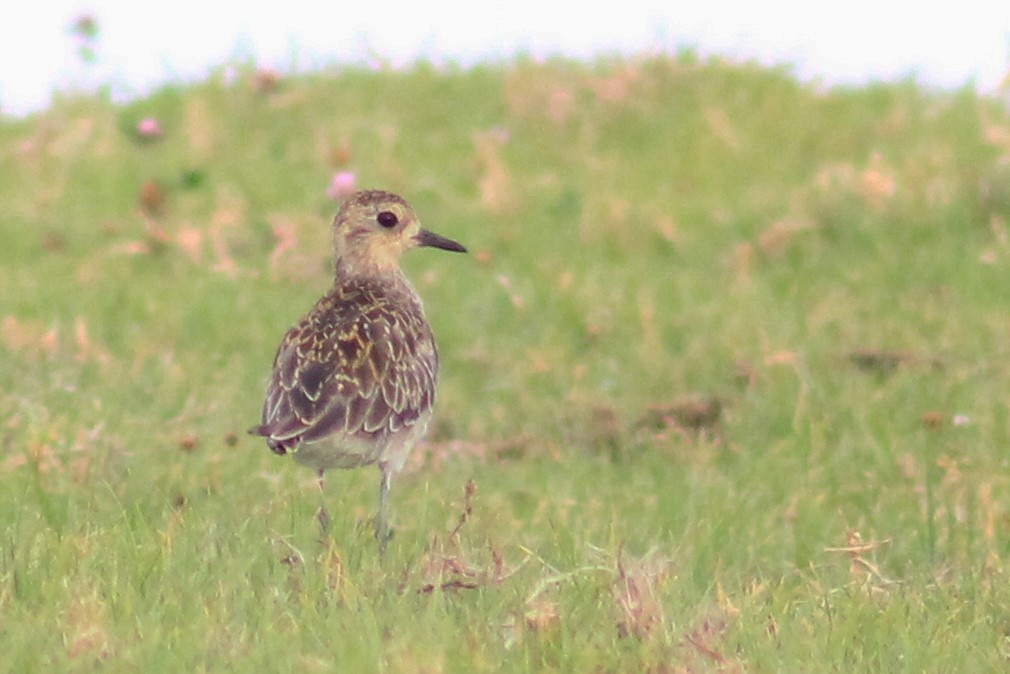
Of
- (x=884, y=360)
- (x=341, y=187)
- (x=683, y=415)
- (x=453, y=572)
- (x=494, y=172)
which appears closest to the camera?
(x=453, y=572)

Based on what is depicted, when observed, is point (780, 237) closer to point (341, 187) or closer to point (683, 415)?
point (683, 415)

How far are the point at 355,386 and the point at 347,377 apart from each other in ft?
0.18

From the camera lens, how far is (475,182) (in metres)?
14.4

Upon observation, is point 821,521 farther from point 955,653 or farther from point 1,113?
point 1,113

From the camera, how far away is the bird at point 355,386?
670 cm

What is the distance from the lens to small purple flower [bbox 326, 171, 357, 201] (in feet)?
43.8

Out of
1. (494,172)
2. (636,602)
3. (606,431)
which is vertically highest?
(494,172)

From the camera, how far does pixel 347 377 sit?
6.89 metres

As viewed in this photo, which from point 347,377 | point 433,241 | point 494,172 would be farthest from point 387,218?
point 494,172

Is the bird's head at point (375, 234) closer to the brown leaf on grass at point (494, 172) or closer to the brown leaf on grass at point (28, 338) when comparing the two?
the brown leaf on grass at point (28, 338)

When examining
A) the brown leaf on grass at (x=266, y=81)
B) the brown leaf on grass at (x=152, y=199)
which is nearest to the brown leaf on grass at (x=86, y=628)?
the brown leaf on grass at (x=152, y=199)

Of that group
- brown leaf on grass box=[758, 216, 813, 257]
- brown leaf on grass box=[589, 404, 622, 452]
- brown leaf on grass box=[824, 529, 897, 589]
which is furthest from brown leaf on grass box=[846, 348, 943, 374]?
brown leaf on grass box=[824, 529, 897, 589]

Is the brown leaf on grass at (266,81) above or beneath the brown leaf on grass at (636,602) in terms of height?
above

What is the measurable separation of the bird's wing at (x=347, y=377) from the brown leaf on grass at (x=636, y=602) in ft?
5.29
